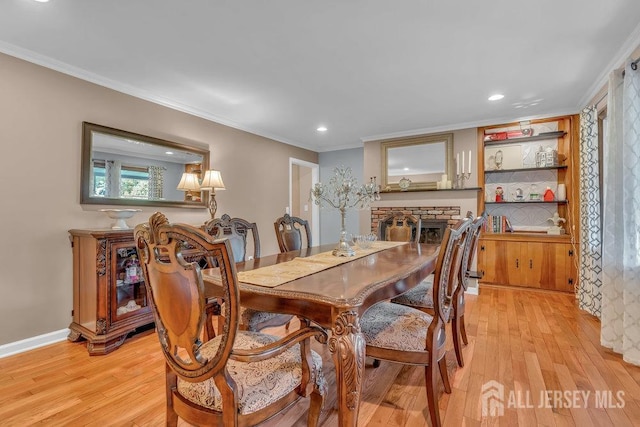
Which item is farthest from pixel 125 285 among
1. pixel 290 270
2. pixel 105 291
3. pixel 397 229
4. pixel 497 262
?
pixel 497 262

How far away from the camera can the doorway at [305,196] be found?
19.4ft

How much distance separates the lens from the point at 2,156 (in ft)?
7.38

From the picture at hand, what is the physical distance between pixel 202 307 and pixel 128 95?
292 cm

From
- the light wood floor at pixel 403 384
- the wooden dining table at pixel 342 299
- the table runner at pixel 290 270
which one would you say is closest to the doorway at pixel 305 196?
the light wood floor at pixel 403 384

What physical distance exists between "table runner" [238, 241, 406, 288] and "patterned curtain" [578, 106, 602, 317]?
250 cm

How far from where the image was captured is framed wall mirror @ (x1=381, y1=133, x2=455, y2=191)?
4.41 meters

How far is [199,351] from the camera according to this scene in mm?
1029

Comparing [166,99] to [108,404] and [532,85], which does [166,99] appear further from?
[532,85]

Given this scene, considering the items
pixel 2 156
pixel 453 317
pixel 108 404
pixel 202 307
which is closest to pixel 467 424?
pixel 453 317

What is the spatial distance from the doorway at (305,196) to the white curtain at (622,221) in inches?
165

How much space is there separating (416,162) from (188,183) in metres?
3.23

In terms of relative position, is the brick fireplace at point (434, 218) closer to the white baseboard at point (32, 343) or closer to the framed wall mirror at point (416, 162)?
the framed wall mirror at point (416, 162)

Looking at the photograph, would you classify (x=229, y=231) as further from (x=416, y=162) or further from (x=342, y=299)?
(x=416, y=162)

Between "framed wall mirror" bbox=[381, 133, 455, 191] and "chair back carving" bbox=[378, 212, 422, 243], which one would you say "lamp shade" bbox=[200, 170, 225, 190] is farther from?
"framed wall mirror" bbox=[381, 133, 455, 191]
